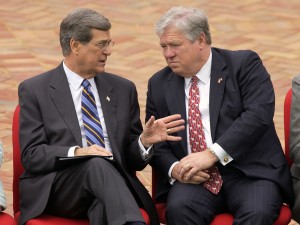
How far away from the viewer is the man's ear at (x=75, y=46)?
540 centimetres

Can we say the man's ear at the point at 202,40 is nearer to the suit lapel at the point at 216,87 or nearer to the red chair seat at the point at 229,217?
the suit lapel at the point at 216,87

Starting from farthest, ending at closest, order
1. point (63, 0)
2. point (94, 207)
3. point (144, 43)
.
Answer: point (63, 0) < point (144, 43) < point (94, 207)

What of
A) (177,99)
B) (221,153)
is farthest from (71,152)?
(221,153)

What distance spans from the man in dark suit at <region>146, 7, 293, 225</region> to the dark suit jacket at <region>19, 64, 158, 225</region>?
0.14 meters

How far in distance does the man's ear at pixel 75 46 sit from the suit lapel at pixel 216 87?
2.40 ft

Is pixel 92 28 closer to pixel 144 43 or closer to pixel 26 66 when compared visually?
pixel 26 66

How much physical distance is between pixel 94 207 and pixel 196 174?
23.1 inches

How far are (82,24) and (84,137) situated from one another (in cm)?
59

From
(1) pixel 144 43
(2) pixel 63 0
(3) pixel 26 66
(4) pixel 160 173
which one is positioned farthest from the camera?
(2) pixel 63 0

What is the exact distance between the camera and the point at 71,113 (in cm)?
541

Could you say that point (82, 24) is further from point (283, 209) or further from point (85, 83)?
point (283, 209)

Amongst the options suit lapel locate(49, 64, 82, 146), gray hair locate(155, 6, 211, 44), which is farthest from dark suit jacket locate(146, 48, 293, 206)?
suit lapel locate(49, 64, 82, 146)

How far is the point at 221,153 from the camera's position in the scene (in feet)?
17.4

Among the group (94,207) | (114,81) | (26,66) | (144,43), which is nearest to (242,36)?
(144,43)
